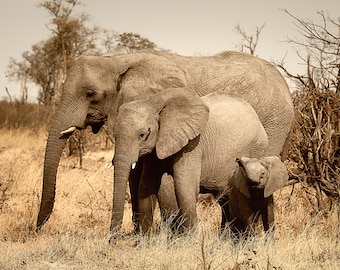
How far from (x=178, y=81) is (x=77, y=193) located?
3361mm

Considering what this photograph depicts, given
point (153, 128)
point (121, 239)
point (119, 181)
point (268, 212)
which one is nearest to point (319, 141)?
point (268, 212)

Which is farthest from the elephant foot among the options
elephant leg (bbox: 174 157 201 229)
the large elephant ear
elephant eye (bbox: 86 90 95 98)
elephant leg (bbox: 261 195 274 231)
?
elephant eye (bbox: 86 90 95 98)

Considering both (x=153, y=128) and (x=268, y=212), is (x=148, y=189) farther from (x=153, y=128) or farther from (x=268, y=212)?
(x=268, y=212)

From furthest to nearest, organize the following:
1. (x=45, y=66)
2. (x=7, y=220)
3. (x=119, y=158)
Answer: (x=45, y=66), (x=7, y=220), (x=119, y=158)

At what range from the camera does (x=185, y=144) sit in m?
6.02

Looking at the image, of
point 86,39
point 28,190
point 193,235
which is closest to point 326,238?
point 193,235

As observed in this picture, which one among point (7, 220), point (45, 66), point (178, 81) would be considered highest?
point (45, 66)

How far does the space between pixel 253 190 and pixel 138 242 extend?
1.10m

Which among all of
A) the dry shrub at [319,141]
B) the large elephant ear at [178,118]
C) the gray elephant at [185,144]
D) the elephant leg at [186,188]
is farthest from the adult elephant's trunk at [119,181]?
the dry shrub at [319,141]

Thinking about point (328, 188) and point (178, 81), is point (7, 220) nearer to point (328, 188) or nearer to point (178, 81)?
point (178, 81)

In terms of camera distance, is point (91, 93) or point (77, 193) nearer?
point (91, 93)

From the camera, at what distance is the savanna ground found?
5.07 m

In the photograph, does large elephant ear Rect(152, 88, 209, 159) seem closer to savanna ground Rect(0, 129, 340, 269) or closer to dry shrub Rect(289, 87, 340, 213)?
savanna ground Rect(0, 129, 340, 269)

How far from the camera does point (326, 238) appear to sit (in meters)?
6.31
